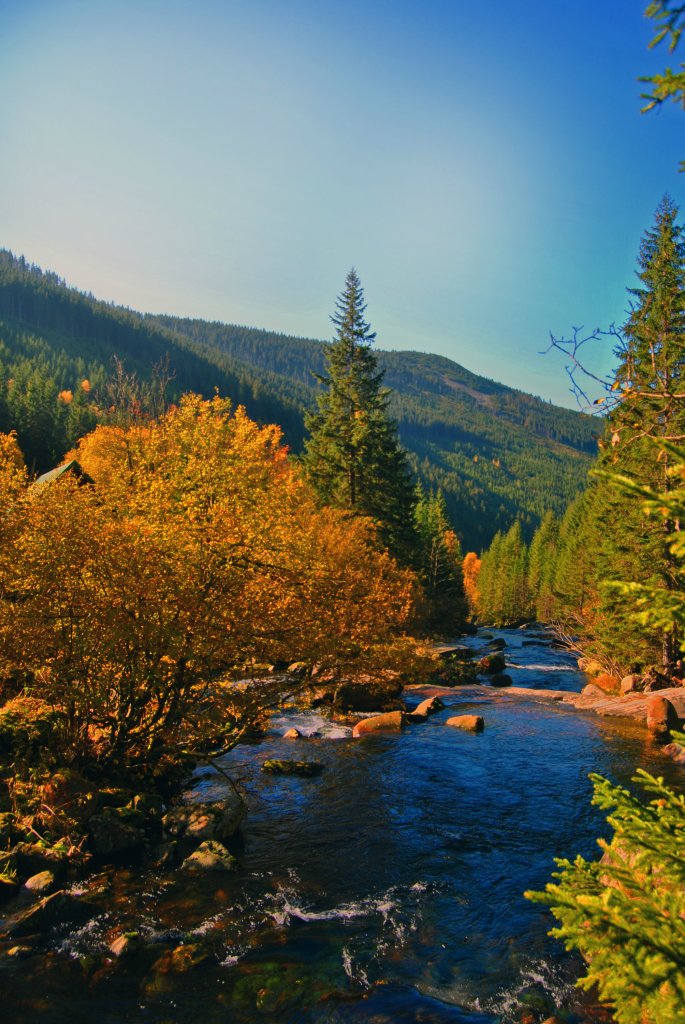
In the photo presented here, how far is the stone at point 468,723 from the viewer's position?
77.2 ft

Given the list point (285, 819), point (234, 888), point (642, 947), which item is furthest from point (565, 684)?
point (642, 947)

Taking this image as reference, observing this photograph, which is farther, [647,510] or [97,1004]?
[97,1004]

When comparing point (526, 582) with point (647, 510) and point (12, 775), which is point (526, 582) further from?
point (647, 510)

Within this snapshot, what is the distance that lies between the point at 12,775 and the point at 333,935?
905 centimetres

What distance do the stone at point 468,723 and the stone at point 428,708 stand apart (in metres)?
1.38

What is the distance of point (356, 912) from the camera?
1114 centimetres

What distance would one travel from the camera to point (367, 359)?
4538 cm

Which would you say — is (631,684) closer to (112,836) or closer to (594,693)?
(594,693)

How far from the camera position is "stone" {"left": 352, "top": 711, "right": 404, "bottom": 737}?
75.2ft

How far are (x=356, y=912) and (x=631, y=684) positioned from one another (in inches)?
923

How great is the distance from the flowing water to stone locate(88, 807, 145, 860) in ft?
2.05

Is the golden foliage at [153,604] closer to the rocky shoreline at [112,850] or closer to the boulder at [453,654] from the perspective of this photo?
the rocky shoreline at [112,850]

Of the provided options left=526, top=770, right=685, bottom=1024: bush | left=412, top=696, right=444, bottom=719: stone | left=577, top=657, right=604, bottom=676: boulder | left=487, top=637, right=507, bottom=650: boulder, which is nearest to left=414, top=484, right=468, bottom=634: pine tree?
left=487, top=637, right=507, bottom=650: boulder

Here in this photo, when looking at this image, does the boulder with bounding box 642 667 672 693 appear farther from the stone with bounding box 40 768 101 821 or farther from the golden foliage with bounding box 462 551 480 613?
the golden foliage with bounding box 462 551 480 613
